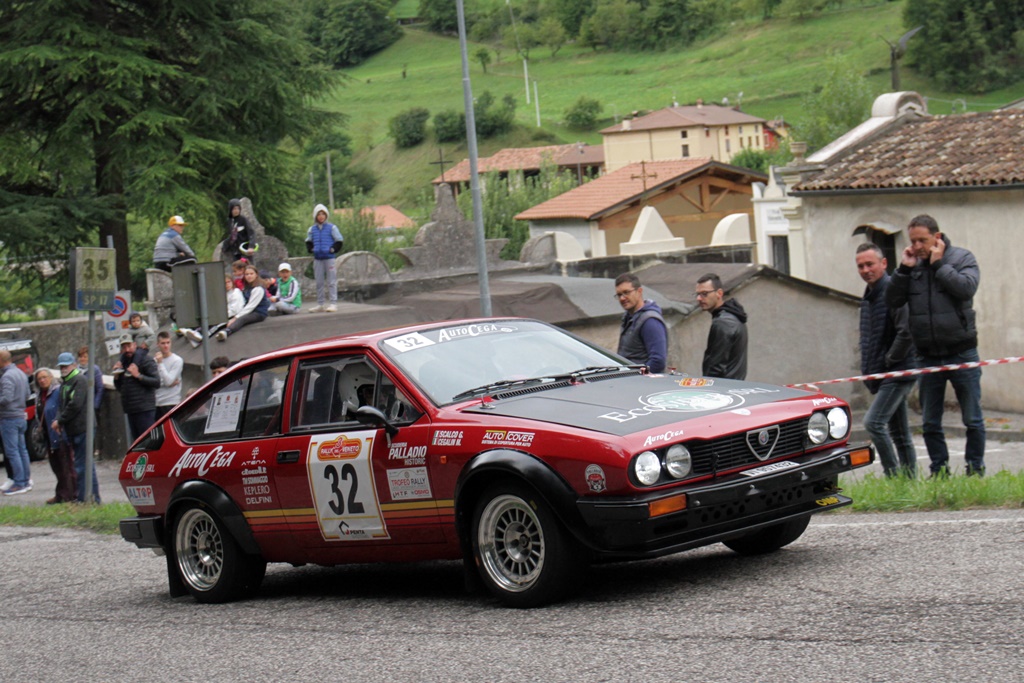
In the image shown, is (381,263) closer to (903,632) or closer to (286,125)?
(286,125)

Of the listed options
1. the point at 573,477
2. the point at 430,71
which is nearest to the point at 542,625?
the point at 573,477

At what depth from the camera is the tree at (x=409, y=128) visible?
13138 cm

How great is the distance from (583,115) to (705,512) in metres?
124

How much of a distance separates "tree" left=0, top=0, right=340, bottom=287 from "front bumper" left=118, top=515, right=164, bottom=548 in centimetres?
2233

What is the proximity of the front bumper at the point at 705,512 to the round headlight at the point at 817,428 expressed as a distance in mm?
96

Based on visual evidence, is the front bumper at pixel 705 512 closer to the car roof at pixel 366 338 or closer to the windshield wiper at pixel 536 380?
the windshield wiper at pixel 536 380

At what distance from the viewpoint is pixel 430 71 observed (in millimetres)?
160375

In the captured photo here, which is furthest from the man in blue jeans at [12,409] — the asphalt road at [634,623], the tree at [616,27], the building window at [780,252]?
the tree at [616,27]

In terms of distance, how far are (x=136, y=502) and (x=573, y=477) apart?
3963mm

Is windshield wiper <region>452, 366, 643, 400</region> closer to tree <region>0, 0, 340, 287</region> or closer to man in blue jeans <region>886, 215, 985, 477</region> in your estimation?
man in blue jeans <region>886, 215, 985, 477</region>

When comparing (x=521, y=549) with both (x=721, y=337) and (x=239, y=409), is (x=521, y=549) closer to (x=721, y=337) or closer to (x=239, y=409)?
(x=239, y=409)

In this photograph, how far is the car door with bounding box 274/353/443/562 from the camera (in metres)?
7.25

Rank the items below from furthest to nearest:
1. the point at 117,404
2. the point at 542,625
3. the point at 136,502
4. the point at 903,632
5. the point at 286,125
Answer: the point at 286,125 → the point at 117,404 → the point at 136,502 → the point at 542,625 → the point at 903,632

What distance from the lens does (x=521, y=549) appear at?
6754mm
